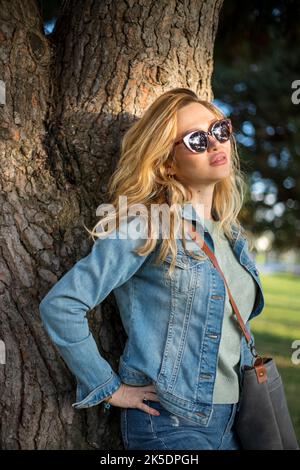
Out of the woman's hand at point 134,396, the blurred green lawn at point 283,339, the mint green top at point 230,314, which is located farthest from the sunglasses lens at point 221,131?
the blurred green lawn at point 283,339

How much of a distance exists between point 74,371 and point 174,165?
0.89 m

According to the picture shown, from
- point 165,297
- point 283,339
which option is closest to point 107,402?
point 165,297

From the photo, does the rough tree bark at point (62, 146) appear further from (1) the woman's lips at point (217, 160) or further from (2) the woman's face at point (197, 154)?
(1) the woman's lips at point (217, 160)

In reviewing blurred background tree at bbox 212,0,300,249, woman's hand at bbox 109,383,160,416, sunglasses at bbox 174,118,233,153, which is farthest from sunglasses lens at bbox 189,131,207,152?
blurred background tree at bbox 212,0,300,249

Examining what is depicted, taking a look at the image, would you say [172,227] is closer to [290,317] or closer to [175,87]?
[175,87]

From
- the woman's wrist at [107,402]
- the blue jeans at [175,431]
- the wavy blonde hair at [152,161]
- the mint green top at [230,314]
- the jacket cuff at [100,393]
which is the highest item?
the wavy blonde hair at [152,161]

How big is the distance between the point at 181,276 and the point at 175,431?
572 mm

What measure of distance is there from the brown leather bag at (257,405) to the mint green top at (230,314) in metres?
0.04

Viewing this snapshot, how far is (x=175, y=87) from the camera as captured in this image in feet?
9.00

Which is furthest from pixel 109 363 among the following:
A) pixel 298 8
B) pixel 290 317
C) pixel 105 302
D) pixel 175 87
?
pixel 290 317

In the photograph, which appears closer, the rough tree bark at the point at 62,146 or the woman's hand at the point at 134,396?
the woman's hand at the point at 134,396

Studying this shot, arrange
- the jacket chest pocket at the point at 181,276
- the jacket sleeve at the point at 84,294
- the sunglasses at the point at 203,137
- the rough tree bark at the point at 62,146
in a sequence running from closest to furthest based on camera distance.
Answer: the jacket sleeve at the point at 84,294 → the jacket chest pocket at the point at 181,276 → the sunglasses at the point at 203,137 → the rough tree bark at the point at 62,146

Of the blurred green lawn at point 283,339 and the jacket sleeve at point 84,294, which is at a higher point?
the jacket sleeve at point 84,294

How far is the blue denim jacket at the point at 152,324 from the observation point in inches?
85.4
